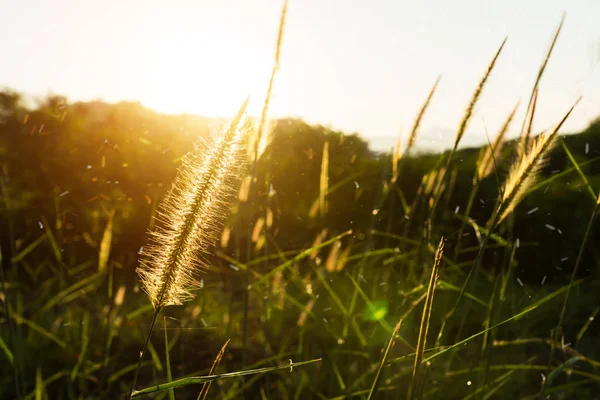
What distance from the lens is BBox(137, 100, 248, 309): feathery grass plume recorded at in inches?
30.2

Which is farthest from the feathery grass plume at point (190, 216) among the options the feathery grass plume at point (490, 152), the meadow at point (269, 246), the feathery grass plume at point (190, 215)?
the meadow at point (269, 246)

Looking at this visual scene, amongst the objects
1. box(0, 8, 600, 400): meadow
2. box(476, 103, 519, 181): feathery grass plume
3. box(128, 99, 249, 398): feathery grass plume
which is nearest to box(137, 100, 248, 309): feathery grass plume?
box(128, 99, 249, 398): feathery grass plume

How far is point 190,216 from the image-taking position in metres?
0.78

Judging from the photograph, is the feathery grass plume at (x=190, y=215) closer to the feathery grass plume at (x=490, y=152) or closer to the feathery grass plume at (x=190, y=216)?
the feathery grass plume at (x=190, y=216)

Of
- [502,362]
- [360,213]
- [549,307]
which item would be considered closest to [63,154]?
[360,213]

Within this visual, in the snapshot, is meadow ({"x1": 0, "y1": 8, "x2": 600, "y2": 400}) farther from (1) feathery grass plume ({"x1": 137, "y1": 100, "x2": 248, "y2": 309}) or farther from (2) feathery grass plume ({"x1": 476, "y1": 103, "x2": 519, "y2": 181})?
(1) feathery grass plume ({"x1": 137, "y1": 100, "x2": 248, "y2": 309})

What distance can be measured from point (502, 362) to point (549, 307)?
2.58ft

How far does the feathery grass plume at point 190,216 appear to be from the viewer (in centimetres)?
77

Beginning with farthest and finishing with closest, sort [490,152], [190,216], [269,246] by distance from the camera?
[269,246] < [490,152] < [190,216]

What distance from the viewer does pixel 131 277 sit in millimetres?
3857

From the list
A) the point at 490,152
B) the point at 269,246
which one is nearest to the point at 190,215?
the point at 490,152

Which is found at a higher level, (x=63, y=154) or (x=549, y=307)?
(x=63, y=154)

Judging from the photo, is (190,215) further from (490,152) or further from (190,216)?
(490,152)

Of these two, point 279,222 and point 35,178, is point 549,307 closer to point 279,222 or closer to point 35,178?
point 279,222
